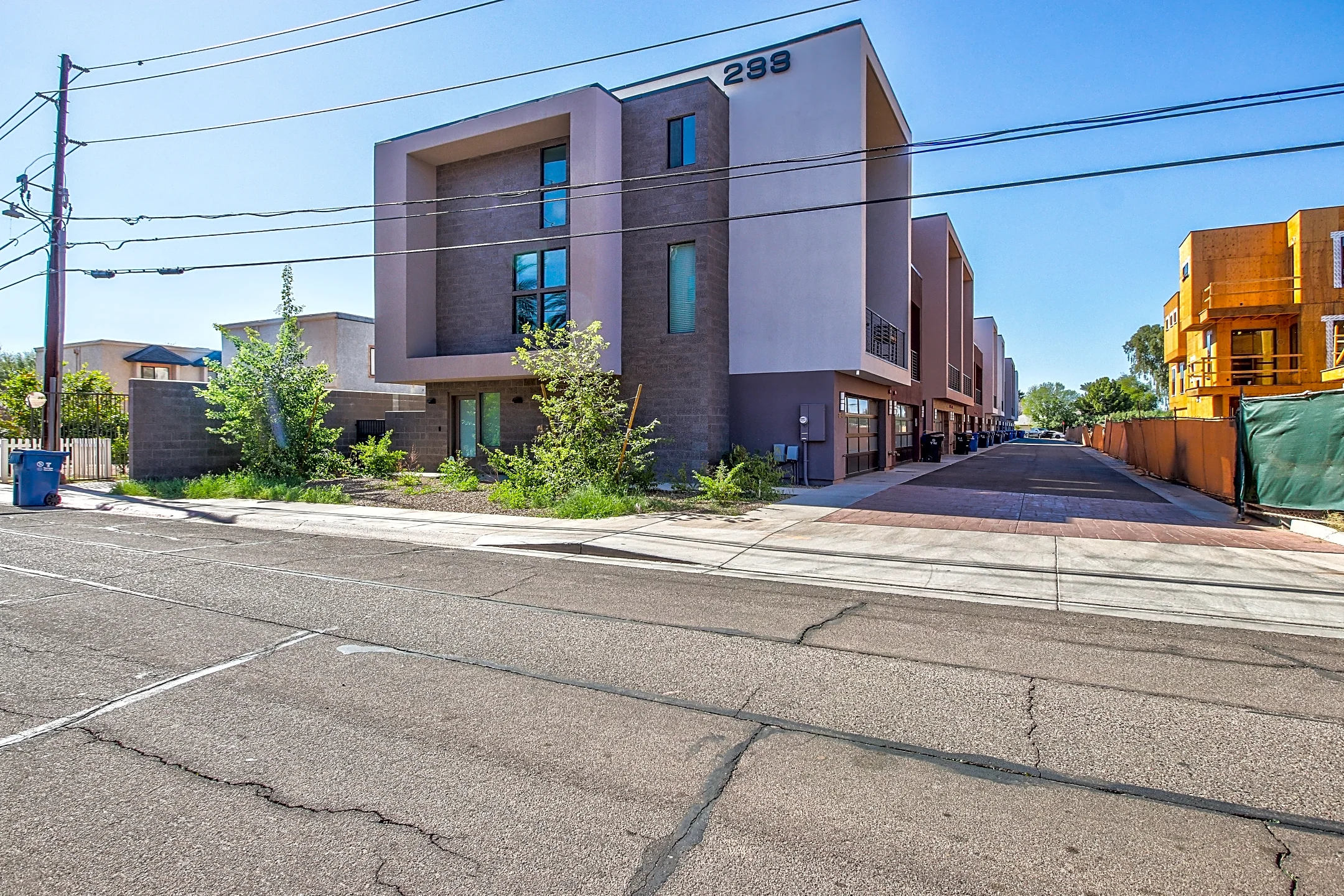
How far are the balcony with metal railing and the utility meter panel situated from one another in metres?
2.10

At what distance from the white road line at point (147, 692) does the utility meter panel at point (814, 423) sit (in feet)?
48.4

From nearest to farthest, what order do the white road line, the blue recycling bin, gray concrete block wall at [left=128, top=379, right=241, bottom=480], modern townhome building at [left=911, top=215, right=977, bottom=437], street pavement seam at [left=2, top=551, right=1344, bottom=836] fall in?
Result: street pavement seam at [left=2, top=551, right=1344, bottom=836]
the white road line
the blue recycling bin
gray concrete block wall at [left=128, top=379, right=241, bottom=480]
modern townhome building at [left=911, top=215, right=977, bottom=437]

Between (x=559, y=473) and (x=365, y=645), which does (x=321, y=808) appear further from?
(x=559, y=473)

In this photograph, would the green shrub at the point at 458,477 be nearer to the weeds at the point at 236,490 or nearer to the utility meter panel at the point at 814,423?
the weeds at the point at 236,490

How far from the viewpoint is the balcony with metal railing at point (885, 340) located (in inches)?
826

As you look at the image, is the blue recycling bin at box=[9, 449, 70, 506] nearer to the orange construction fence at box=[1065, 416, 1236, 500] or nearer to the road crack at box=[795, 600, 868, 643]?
the road crack at box=[795, 600, 868, 643]

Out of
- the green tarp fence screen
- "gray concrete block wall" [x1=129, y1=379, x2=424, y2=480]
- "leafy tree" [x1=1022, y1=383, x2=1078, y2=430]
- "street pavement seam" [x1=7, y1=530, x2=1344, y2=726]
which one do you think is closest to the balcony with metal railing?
the green tarp fence screen

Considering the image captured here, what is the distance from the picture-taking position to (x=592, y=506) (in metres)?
13.5

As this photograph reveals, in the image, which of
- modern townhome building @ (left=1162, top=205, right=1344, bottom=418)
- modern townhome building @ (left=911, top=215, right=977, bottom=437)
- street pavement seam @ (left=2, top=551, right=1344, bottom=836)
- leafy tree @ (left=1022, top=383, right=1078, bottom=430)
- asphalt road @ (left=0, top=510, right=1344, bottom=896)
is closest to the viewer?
asphalt road @ (left=0, top=510, right=1344, bottom=896)

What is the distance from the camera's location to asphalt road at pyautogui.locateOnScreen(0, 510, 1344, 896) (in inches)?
112

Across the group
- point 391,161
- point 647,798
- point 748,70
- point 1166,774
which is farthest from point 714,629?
point 391,161

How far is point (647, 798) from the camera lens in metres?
3.35

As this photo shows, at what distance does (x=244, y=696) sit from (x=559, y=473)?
418 inches

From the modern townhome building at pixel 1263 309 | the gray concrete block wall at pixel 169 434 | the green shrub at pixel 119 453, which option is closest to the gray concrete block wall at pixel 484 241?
the gray concrete block wall at pixel 169 434
